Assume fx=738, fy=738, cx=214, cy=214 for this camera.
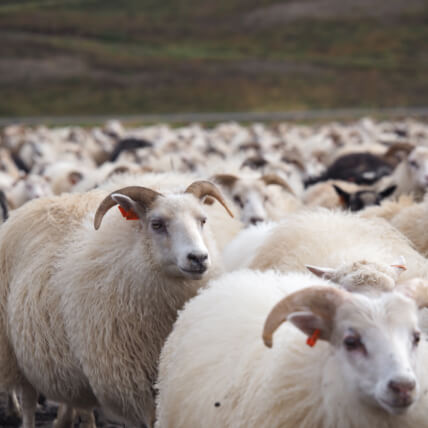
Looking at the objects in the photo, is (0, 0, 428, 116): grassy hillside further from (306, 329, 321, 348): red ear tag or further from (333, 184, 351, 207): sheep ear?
(306, 329, 321, 348): red ear tag

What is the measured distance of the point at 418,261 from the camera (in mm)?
4457

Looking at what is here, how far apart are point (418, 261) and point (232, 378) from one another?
173 cm

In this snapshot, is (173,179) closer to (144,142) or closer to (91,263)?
(91,263)

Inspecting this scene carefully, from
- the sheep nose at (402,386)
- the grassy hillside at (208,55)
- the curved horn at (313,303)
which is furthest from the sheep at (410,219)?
the grassy hillside at (208,55)

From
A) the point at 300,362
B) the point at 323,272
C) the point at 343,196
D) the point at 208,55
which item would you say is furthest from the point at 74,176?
the point at 208,55

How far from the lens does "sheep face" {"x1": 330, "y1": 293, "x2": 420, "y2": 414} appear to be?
8.33 ft

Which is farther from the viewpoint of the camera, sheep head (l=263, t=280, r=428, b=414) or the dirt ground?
the dirt ground

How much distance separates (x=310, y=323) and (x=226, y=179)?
451cm

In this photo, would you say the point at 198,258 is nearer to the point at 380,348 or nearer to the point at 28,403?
the point at 380,348

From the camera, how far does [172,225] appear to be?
4.20m

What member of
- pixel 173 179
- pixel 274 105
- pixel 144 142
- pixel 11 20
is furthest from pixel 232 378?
pixel 11 20

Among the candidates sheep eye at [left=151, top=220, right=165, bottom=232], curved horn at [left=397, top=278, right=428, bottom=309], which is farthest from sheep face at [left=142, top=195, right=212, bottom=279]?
curved horn at [left=397, top=278, right=428, bottom=309]

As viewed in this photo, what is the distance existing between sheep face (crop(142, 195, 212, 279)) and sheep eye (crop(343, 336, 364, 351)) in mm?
1425

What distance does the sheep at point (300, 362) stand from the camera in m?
2.66
